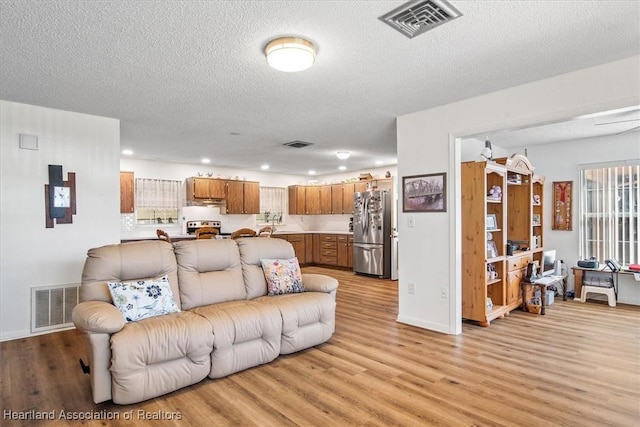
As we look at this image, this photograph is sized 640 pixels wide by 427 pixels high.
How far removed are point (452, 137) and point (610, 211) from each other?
3.43 metres

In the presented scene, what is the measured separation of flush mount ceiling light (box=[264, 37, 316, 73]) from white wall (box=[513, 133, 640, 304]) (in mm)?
5146

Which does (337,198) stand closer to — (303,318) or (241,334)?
(303,318)

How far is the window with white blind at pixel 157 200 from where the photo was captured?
714 cm

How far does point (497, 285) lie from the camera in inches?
180

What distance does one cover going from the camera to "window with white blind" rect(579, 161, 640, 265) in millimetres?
5238

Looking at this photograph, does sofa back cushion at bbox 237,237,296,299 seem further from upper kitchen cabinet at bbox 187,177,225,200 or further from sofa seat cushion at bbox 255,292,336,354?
upper kitchen cabinet at bbox 187,177,225,200

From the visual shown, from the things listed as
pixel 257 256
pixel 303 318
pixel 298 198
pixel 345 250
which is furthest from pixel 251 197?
pixel 303 318

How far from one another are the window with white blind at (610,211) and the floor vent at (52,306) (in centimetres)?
709

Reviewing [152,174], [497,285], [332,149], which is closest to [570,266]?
[497,285]

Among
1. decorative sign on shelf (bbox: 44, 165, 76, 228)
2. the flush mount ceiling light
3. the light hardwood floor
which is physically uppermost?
the flush mount ceiling light

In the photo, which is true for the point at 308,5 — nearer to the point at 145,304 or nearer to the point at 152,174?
the point at 145,304

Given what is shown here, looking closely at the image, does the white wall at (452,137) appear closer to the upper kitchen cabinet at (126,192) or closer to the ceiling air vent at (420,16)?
the ceiling air vent at (420,16)

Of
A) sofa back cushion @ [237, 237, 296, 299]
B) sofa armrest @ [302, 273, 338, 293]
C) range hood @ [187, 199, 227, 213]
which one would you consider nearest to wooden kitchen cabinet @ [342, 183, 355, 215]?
range hood @ [187, 199, 227, 213]

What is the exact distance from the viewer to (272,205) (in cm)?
945
